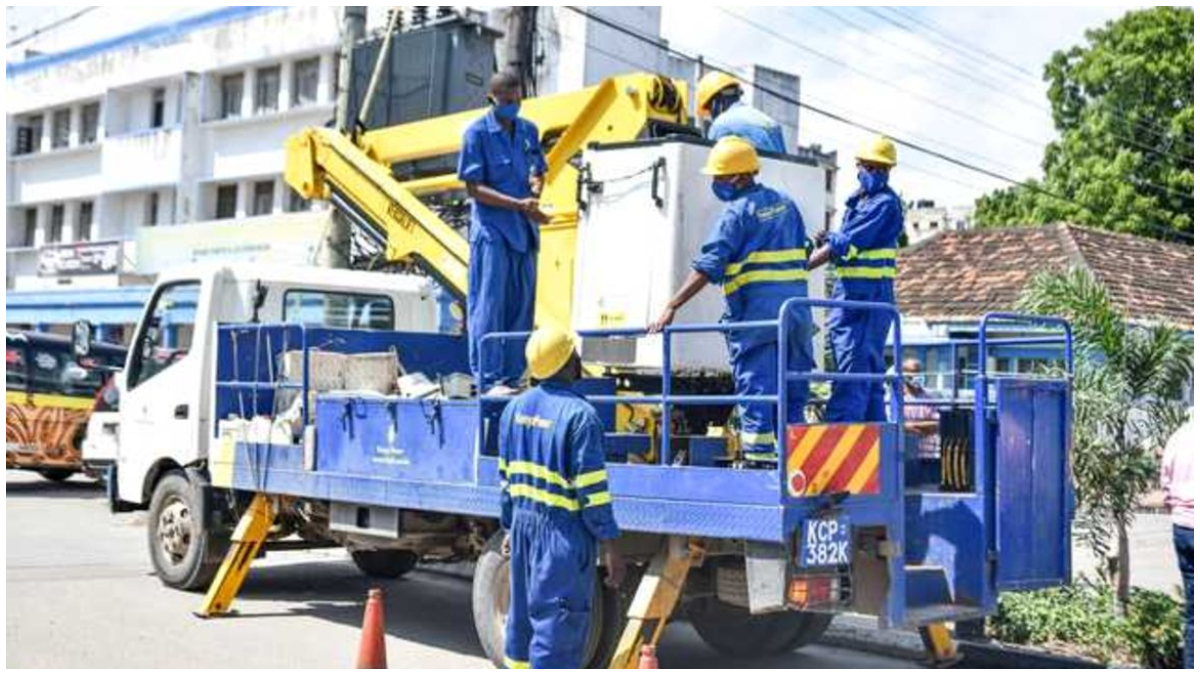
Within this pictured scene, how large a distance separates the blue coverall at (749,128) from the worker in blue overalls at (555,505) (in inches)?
104

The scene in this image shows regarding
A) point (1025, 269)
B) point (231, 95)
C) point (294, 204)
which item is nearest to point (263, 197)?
point (294, 204)

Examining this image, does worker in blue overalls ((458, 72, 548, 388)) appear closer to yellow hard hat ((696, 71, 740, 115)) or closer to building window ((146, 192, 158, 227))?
yellow hard hat ((696, 71, 740, 115))

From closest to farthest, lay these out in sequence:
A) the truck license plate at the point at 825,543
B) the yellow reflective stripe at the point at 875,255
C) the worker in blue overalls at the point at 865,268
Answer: the truck license plate at the point at 825,543, the worker in blue overalls at the point at 865,268, the yellow reflective stripe at the point at 875,255

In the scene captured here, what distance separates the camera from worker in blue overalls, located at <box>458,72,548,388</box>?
8742 millimetres

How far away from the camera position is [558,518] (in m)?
6.14

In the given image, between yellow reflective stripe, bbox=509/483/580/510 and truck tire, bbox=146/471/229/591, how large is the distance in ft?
15.9

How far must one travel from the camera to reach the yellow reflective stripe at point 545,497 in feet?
20.1

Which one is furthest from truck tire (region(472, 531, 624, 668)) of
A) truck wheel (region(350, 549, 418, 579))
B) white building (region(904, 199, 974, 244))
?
white building (region(904, 199, 974, 244))

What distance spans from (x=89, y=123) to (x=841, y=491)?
39435 millimetres

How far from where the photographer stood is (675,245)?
330 inches

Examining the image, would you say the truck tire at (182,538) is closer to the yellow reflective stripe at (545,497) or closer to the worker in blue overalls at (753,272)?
the worker in blue overalls at (753,272)

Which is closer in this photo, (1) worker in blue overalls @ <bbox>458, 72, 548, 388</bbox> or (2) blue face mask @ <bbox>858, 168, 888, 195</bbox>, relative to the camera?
(2) blue face mask @ <bbox>858, 168, 888, 195</bbox>

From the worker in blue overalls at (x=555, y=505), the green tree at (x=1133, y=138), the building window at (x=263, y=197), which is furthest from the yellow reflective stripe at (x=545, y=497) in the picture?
the building window at (x=263, y=197)

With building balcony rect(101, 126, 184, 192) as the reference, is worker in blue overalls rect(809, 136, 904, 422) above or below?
below
